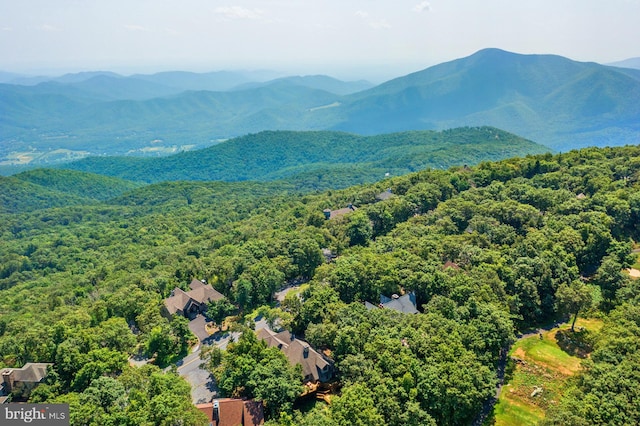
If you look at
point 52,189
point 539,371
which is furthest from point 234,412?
point 52,189

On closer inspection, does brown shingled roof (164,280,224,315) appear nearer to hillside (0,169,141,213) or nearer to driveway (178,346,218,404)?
driveway (178,346,218,404)

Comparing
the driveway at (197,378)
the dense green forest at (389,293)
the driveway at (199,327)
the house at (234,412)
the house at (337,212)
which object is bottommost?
the driveway at (197,378)

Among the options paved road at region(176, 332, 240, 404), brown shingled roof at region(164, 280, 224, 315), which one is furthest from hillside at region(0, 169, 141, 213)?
paved road at region(176, 332, 240, 404)

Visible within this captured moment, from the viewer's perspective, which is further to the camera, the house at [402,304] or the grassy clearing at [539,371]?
the house at [402,304]

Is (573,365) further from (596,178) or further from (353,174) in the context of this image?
(353,174)

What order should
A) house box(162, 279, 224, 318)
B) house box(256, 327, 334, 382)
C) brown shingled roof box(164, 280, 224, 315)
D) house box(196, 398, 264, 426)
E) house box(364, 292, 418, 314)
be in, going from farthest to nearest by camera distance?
brown shingled roof box(164, 280, 224, 315), house box(162, 279, 224, 318), house box(364, 292, 418, 314), house box(256, 327, 334, 382), house box(196, 398, 264, 426)

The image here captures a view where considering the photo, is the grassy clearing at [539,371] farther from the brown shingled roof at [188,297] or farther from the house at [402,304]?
the brown shingled roof at [188,297]

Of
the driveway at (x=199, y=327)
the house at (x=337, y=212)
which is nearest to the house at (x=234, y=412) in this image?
the driveway at (x=199, y=327)

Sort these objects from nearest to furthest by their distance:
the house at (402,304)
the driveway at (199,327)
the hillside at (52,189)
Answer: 1. the house at (402,304)
2. the driveway at (199,327)
3. the hillside at (52,189)
